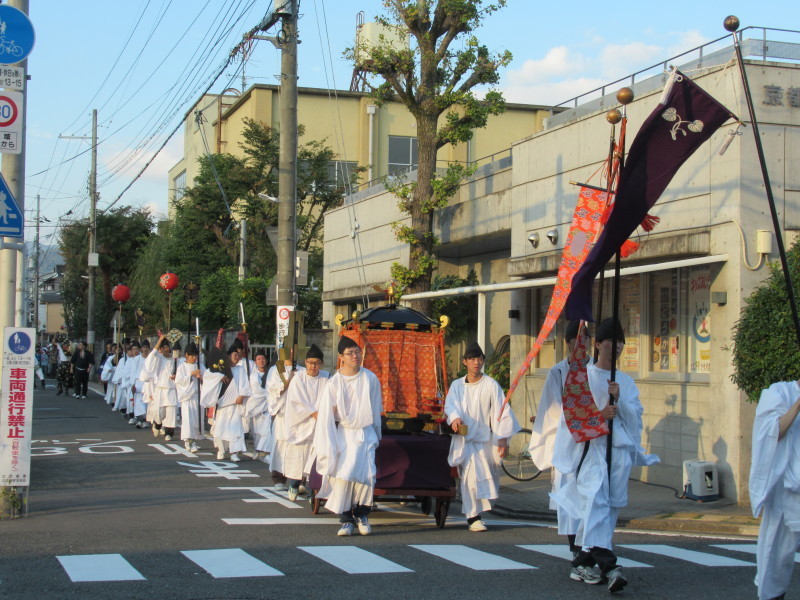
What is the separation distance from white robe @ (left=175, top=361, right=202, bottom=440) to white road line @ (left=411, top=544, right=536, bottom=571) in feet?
33.0

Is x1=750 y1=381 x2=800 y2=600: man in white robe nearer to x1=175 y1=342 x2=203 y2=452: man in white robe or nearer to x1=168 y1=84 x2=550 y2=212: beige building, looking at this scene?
x1=175 y1=342 x2=203 y2=452: man in white robe

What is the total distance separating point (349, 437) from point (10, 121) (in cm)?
471

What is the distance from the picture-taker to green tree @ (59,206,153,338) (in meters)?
52.7

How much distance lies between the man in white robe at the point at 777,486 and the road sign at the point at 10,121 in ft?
25.1

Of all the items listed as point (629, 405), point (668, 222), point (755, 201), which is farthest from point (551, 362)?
point (629, 405)

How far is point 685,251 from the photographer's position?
43.0 feet

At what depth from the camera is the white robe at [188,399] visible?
18.2 m

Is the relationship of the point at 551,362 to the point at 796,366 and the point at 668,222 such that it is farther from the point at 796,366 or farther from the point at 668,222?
the point at 796,366

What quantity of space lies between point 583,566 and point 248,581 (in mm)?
2487

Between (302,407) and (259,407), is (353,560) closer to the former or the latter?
(302,407)

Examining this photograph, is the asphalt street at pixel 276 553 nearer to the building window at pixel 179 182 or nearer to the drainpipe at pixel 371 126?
the drainpipe at pixel 371 126

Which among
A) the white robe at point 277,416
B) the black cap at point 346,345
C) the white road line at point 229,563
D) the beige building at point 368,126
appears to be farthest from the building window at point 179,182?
the white road line at point 229,563

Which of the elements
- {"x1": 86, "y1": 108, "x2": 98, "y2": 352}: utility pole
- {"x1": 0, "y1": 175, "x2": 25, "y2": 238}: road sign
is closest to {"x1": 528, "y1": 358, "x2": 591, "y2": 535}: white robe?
{"x1": 0, "y1": 175, "x2": 25, "y2": 238}: road sign

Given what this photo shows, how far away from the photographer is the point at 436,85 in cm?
1808
